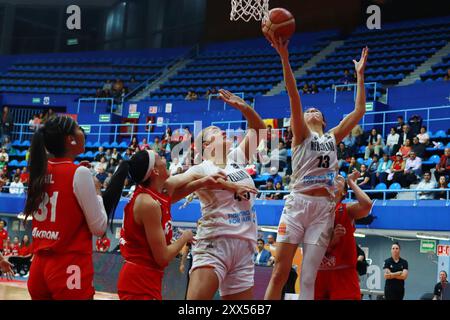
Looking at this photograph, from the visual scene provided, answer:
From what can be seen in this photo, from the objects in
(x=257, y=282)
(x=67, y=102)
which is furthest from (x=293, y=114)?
(x=67, y=102)

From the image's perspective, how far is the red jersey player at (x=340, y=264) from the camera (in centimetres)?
533

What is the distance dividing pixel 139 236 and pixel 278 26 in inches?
86.9

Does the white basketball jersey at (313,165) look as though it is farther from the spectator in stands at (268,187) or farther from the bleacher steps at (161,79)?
the bleacher steps at (161,79)

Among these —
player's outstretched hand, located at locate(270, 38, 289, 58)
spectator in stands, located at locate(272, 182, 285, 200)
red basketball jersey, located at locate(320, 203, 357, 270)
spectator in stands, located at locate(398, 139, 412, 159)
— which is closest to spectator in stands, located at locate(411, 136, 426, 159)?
spectator in stands, located at locate(398, 139, 412, 159)

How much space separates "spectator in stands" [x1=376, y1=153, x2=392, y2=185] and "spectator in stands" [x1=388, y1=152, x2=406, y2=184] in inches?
5.1

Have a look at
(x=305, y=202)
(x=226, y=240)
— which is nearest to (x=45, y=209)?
(x=226, y=240)

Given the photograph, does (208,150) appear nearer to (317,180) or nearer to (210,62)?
(317,180)

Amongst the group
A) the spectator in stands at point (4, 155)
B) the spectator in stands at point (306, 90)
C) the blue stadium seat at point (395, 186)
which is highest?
the spectator in stands at point (306, 90)

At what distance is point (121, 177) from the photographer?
411 cm

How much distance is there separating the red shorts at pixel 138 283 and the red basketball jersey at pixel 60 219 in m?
0.43

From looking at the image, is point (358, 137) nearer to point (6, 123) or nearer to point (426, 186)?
point (426, 186)

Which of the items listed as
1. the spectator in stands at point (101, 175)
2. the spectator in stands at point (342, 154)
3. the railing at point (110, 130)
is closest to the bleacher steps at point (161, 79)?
the railing at point (110, 130)

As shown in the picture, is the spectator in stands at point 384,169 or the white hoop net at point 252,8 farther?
the white hoop net at point 252,8
